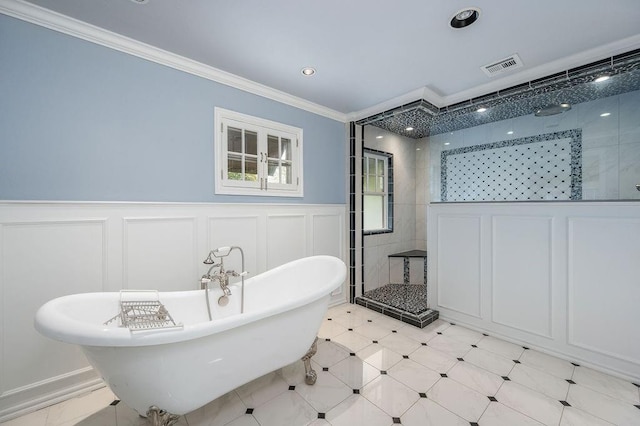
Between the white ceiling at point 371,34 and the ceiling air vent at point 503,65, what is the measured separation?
0.05m

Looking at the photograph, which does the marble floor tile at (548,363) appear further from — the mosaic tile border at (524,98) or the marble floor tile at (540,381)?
the mosaic tile border at (524,98)

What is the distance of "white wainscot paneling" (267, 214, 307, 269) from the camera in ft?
8.91

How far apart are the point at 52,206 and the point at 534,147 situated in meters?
3.92

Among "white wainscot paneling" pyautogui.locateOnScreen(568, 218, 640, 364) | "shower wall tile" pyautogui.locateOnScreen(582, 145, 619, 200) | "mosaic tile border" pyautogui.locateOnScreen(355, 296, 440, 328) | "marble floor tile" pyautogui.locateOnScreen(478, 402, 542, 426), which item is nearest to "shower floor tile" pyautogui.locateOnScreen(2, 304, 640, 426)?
"marble floor tile" pyautogui.locateOnScreen(478, 402, 542, 426)

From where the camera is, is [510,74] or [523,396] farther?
[510,74]

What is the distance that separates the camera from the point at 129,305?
61.1 inches

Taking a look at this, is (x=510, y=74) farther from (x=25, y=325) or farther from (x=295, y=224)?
(x=25, y=325)

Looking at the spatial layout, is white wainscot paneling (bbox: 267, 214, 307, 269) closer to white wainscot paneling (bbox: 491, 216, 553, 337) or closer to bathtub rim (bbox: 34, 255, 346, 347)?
bathtub rim (bbox: 34, 255, 346, 347)

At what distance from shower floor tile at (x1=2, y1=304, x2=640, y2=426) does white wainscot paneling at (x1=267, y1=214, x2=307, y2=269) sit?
989mm

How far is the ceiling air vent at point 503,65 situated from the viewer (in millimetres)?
2119

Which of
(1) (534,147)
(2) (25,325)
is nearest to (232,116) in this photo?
(2) (25,325)

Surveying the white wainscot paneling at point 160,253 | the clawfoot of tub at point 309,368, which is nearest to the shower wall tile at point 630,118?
the clawfoot of tub at point 309,368

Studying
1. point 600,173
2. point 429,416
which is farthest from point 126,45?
point 600,173

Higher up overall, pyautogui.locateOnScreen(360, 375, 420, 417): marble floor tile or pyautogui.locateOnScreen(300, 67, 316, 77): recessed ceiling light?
pyautogui.locateOnScreen(300, 67, 316, 77): recessed ceiling light
